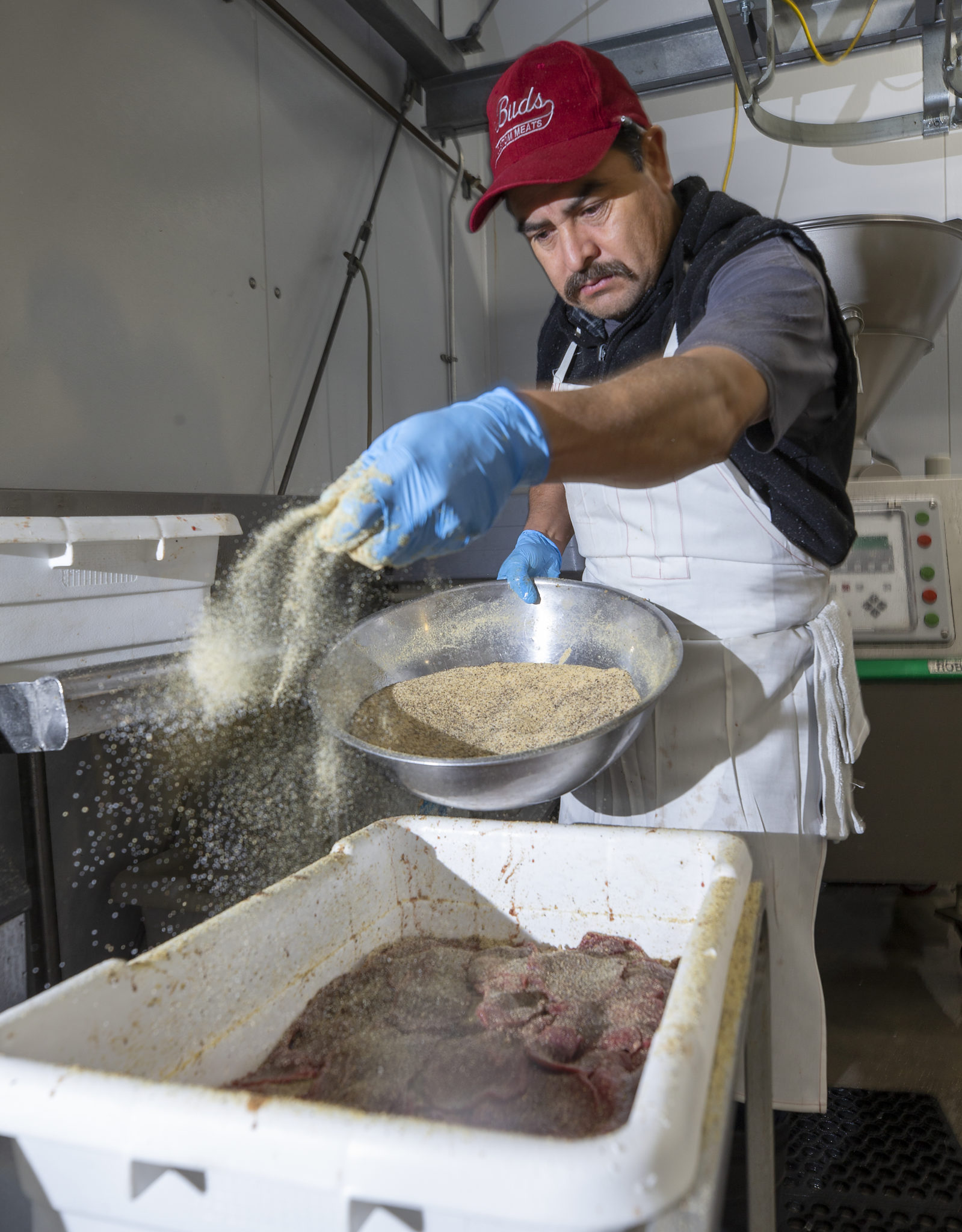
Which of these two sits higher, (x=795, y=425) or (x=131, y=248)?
(x=131, y=248)

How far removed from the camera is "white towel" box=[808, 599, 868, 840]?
1.28 meters

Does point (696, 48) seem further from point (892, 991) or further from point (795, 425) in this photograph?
point (892, 991)

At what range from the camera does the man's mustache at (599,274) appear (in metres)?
1.30

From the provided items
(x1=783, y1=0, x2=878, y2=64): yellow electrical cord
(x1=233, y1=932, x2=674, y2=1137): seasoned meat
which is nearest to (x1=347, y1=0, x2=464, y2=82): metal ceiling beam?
(x1=783, y1=0, x2=878, y2=64): yellow electrical cord

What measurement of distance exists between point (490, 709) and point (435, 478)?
0.56m

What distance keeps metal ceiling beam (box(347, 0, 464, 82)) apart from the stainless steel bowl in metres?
2.02

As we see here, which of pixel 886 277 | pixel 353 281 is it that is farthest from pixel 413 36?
pixel 886 277

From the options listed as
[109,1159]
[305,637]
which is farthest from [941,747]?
[109,1159]

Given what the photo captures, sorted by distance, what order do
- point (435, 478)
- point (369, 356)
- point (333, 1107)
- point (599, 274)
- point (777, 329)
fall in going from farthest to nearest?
point (369, 356)
point (599, 274)
point (777, 329)
point (435, 478)
point (333, 1107)

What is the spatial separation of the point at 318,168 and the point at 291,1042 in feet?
8.01

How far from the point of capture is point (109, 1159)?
0.52 meters

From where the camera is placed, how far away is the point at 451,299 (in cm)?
335

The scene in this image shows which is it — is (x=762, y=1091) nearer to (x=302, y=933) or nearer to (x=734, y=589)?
(x=302, y=933)

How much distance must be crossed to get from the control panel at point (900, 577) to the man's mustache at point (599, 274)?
3.35 ft
